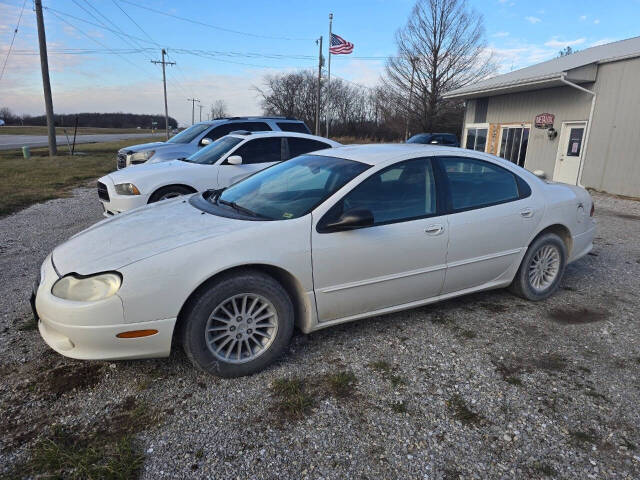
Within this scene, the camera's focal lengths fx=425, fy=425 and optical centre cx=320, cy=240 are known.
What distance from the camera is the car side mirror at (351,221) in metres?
2.89

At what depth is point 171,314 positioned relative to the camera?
2.58 m

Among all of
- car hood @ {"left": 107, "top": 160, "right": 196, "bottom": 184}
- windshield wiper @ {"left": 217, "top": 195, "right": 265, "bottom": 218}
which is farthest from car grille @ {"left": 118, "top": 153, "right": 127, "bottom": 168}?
windshield wiper @ {"left": 217, "top": 195, "right": 265, "bottom": 218}

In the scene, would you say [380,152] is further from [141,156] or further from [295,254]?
[141,156]

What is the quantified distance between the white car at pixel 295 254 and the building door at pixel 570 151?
35.1ft

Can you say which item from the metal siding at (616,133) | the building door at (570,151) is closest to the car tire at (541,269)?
the metal siding at (616,133)

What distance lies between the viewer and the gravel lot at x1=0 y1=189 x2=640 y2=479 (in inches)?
85.7

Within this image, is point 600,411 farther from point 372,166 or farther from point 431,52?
point 431,52

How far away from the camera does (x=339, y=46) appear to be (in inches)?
1093

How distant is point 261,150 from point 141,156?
4.27 m

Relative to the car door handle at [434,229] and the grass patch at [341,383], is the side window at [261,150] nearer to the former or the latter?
the car door handle at [434,229]

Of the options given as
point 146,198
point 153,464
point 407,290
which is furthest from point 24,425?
point 146,198

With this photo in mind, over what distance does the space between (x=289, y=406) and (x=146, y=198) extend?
4.47m

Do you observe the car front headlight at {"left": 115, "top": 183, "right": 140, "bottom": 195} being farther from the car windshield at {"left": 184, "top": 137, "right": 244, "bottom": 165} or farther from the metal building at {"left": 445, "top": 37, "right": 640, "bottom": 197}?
the metal building at {"left": 445, "top": 37, "right": 640, "bottom": 197}

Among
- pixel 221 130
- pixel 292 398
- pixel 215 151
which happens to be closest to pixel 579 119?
pixel 221 130
